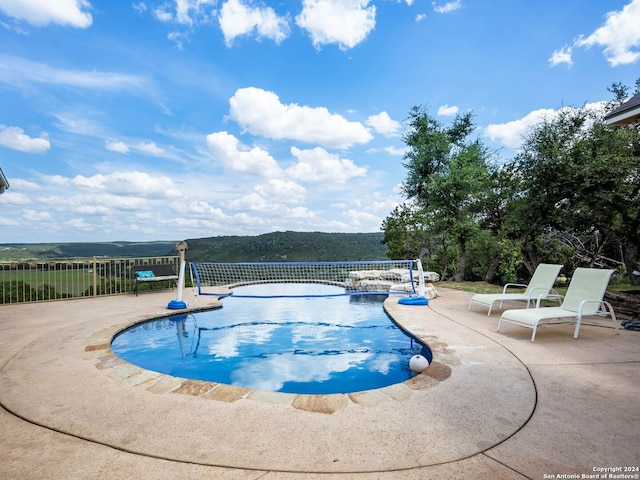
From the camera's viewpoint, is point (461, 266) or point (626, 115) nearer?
point (626, 115)

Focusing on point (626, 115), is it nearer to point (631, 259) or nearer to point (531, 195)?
point (531, 195)

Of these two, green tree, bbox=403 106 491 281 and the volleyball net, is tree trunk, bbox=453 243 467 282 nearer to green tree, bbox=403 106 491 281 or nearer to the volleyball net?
green tree, bbox=403 106 491 281

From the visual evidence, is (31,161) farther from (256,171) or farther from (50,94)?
(256,171)

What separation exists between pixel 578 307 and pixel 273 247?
15.9 meters

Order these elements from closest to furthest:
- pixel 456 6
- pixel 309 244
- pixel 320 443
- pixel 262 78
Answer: pixel 320 443, pixel 456 6, pixel 262 78, pixel 309 244

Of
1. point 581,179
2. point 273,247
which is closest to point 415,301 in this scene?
point 581,179

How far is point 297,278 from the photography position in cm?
1443

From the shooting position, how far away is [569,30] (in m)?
10.3

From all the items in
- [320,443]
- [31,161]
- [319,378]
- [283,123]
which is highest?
[283,123]

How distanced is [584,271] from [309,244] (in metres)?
15.5

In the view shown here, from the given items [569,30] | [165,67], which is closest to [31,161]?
[165,67]

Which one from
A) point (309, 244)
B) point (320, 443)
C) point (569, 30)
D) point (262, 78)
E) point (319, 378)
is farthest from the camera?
point (309, 244)

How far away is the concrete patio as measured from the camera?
2.04 m

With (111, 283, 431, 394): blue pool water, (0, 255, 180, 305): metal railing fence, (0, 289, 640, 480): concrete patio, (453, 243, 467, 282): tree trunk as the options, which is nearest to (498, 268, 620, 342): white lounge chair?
(0, 289, 640, 480): concrete patio
